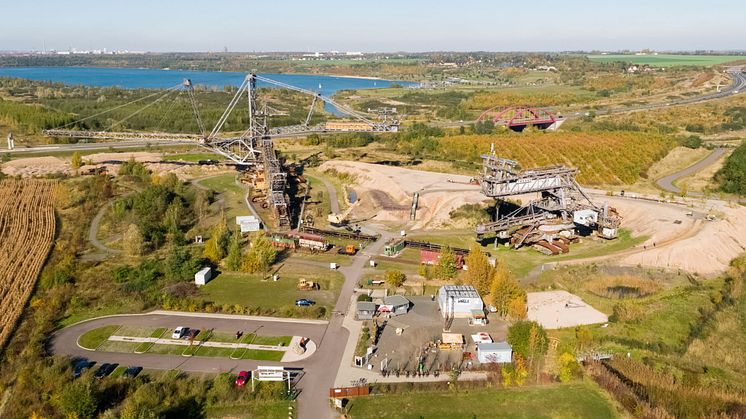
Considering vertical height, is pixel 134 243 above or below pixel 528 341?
above

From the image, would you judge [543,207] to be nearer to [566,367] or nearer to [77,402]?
[566,367]

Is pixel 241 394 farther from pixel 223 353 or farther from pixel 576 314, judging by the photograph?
pixel 576 314

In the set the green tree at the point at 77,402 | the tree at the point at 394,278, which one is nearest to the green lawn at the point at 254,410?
the green tree at the point at 77,402

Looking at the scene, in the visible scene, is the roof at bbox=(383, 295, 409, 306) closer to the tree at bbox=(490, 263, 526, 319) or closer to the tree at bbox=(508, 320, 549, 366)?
the tree at bbox=(490, 263, 526, 319)

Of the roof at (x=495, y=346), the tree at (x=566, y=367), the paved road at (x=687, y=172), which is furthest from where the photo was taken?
the paved road at (x=687, y=172)

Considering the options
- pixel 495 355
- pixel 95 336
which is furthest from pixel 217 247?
pixel 495 355

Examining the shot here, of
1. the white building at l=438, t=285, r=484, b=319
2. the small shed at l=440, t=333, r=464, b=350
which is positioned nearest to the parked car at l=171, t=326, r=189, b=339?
the small shed at l=440, t=333, r=464, b=350

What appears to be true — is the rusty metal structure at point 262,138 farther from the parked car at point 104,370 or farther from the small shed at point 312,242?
the parked car at point 104,370
